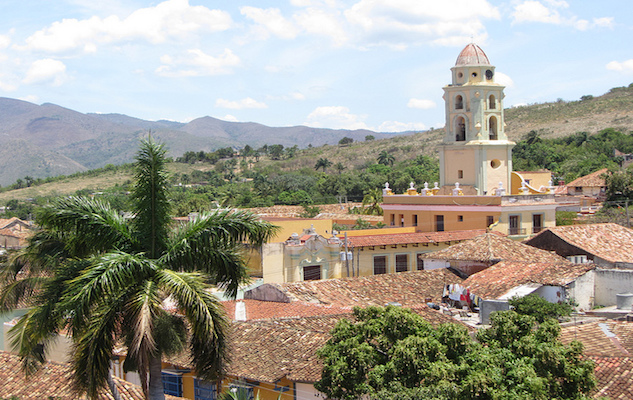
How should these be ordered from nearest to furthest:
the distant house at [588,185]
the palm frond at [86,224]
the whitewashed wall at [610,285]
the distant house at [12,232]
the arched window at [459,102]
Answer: the palm frond at [86,224] < the whitewashed wall at [610,285] < the arched window at [459,102] < the distant house at [12,232] < the distant house at [588,185]

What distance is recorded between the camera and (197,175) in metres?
114

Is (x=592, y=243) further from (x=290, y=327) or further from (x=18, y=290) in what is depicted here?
(x=18, y=290)

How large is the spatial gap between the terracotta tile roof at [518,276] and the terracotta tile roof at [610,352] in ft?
18.8

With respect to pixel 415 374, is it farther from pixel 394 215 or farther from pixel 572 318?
pixel 394 215

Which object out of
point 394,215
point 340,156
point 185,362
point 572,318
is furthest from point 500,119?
point 340,156

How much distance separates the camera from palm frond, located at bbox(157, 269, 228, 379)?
1048 cm

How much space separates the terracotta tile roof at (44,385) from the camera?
15125 millimetres

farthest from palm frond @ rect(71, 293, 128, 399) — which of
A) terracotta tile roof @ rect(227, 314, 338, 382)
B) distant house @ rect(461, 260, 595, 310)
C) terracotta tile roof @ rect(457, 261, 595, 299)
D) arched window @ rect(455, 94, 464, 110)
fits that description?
arched window @ rect(455, 94, 464, 110)

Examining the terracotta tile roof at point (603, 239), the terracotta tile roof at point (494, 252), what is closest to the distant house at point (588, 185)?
the terracotta tile roof at point (603, 239)

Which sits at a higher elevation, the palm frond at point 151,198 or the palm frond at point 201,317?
the palm frond at point 151,198

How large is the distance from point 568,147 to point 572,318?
245 feet

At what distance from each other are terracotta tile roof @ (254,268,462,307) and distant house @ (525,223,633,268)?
530 centimetres

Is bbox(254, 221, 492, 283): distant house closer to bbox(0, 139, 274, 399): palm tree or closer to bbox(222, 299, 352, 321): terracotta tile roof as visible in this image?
bbox(222, 299, 352, 321): terracotta tile roof

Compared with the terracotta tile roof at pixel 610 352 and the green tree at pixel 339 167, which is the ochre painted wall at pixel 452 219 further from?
the green tree at pixel 339 167
